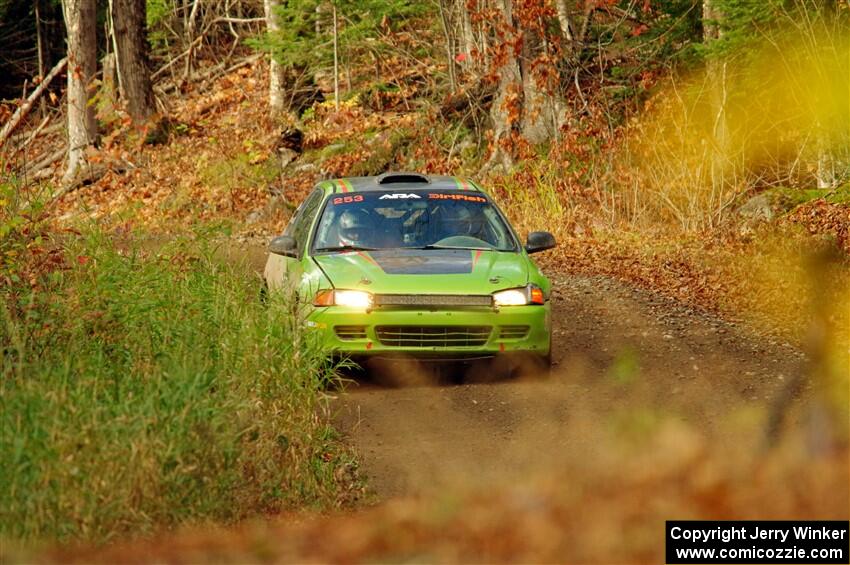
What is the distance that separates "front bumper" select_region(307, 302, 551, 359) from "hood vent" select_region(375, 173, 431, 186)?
2390mm

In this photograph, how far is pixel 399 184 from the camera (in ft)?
40.2

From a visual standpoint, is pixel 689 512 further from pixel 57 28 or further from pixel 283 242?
pixel 57 28

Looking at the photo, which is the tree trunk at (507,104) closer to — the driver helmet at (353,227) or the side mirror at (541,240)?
the driver helmet at (353,227)

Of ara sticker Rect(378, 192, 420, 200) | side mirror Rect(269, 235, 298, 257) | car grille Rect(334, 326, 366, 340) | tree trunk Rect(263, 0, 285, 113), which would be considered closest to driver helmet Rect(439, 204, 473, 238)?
ara sticker Rect(378, 192, 420, 200)

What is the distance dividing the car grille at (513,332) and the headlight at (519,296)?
18 cm

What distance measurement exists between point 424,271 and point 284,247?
1375 millimetres

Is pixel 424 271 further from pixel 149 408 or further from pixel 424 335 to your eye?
pixel 149 408

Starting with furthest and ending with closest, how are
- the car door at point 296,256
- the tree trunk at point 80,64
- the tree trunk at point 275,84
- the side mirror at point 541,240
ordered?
1. the tree trunk at point 275,84
2. the tree trunk at point 80,64
3. the side mirror at point 541,240
4. the car door at point 296,256

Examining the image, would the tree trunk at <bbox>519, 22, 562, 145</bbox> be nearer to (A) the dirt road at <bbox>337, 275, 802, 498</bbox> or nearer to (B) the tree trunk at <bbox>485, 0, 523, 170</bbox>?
(B) the tree trunk at <bbox>485, 0, 523, 170</bbox>

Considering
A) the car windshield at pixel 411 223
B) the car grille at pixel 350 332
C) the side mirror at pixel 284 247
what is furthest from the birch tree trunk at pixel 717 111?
the car grille at pixel 350 332

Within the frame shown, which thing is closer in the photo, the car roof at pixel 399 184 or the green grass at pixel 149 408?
the green grass at pixel 149 408

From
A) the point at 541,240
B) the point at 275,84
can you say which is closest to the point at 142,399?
the point at 541,240

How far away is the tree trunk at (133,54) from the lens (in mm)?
32594

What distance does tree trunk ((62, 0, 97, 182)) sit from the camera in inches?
1219
